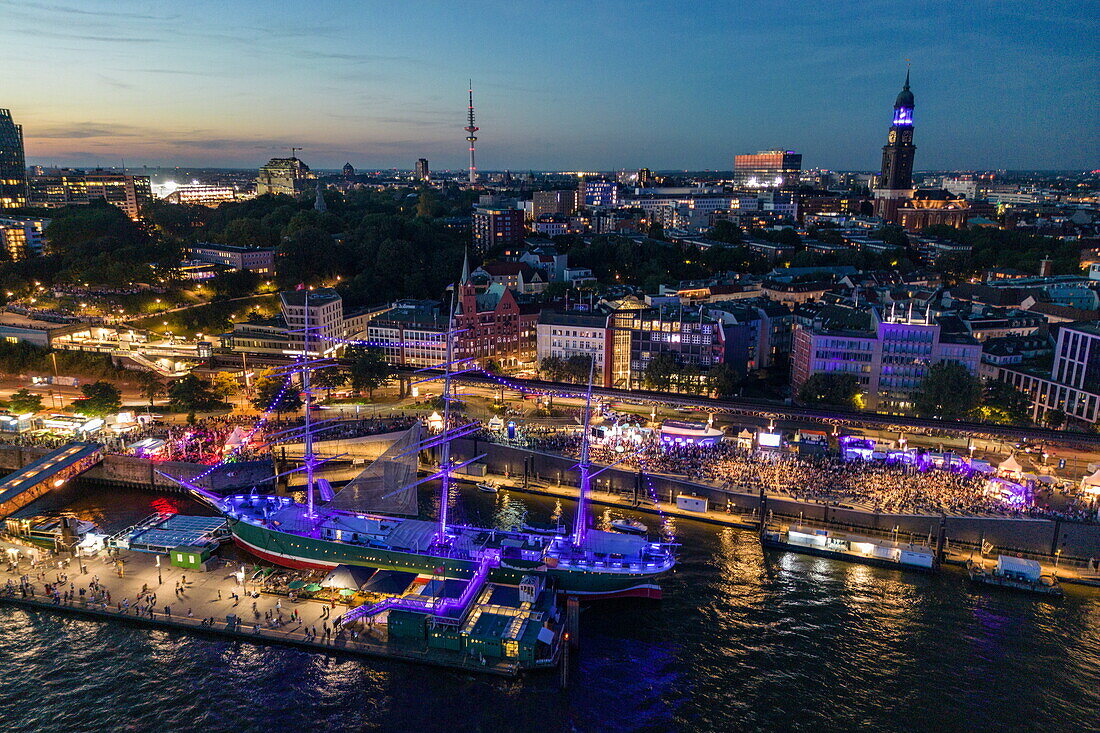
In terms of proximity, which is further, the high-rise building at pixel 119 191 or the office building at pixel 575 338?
the high-rise building at pixel 119 191

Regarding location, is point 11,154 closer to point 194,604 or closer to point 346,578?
point 194,604

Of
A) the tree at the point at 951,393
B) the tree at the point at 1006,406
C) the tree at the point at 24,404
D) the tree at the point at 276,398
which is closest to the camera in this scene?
the tree at the point at 1006,406

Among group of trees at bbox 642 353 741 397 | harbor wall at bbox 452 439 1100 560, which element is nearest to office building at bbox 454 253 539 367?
group of trees at bbox 642 353 741 397

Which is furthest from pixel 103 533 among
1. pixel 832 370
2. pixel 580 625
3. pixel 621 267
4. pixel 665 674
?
pixel 621 267

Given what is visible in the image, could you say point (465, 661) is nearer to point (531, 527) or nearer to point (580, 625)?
point (580, 625)

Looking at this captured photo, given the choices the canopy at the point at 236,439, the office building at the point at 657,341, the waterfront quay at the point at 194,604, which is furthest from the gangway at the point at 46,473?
the office building at the point at 657,341

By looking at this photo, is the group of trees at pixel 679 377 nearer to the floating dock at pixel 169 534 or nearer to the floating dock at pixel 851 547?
the floating dock at pixel 851 547
